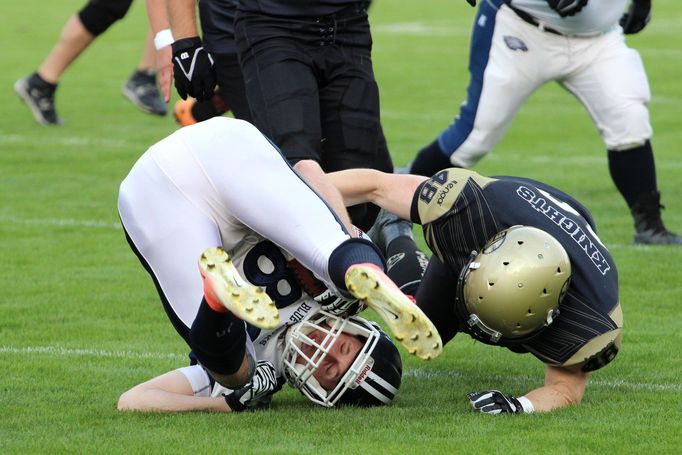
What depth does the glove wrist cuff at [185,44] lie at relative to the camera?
5.34m

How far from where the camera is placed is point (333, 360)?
175 inches

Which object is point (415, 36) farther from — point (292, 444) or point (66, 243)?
point (292, 444)

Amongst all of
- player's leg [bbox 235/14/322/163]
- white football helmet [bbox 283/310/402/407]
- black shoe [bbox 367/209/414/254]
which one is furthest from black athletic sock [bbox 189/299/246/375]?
black shoe [bbox 367/209/414/254]

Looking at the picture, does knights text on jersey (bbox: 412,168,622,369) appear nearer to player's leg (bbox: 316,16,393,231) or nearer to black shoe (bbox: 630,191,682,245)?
player's leg (bbox: 316,16,393,231)

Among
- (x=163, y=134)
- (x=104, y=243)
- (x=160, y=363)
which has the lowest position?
(x=163, y=134)

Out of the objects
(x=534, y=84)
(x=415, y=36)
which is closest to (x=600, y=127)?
(x=534, y=84)

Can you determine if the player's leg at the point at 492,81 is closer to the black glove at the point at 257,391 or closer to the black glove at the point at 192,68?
the black glove at the point at 192,68

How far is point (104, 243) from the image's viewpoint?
24.3 feet

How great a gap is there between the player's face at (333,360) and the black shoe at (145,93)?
22.0 ft

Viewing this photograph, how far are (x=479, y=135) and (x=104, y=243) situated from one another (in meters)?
1.96

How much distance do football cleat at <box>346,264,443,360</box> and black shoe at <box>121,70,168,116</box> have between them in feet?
23.9

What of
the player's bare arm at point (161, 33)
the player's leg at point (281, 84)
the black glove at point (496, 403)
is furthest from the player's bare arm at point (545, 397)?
the player's bare arm at point (161, 33)

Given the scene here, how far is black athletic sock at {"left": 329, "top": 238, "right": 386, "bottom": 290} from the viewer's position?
3.92 meters

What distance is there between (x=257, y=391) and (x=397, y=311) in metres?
0.79
